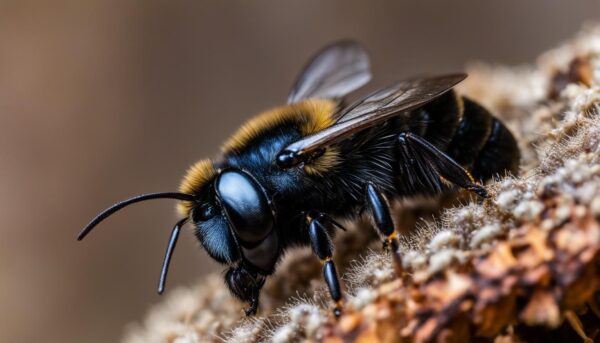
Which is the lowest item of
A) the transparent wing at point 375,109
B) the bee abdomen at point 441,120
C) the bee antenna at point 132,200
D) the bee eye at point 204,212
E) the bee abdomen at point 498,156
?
the bee abdomen at point 498,156

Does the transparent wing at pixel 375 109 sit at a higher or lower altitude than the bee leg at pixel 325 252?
higher

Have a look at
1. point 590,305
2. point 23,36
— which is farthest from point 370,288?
point 23,36

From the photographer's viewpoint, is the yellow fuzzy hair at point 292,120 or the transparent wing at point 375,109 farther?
the yellow fuzzy hair at point 292,120

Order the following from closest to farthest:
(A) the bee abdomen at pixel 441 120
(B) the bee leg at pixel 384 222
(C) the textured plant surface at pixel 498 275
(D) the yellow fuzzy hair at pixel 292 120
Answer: (C) the textured plant surface at pixel 498 275 < (B) the bee leg at pixel 384 222 < (D) the yellow fuzzy hair at pixel 292 120 < (A) the bee abdomen at pixel 441 120

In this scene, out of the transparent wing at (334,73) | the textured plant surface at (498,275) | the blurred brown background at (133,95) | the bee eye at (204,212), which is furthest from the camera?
the blurred brown background at (133,95)

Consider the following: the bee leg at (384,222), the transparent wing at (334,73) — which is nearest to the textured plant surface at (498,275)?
the bee leg at (384,222)

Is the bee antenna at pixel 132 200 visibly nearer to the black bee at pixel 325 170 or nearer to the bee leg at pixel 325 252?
the black bee at pixel 325 170

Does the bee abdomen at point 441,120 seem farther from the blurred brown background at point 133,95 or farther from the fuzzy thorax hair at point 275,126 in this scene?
the blurred brown background at point 133,95

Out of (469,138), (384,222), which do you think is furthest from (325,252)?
(469,138)
